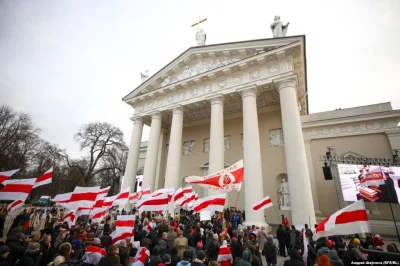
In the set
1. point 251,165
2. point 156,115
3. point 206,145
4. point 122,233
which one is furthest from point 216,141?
point 122,233

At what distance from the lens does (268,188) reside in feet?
50.4

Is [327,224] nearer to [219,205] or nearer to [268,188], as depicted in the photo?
[219,205]

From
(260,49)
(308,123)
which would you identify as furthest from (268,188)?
(260,49)

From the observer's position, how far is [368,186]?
1179 cm

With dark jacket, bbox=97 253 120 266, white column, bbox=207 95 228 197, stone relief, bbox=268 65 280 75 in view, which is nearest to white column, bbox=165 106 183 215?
white column, bbox=207 95 228 197

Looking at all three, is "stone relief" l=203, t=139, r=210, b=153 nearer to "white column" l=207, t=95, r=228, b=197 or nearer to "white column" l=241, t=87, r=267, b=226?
"white column" l=207, t=95, r=228, b=197

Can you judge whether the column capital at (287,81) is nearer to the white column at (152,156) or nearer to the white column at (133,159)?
the white column at (152,156)

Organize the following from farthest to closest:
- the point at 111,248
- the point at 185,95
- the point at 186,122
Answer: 1. the point at 186,122
2. the point at 185,95
3. the point at 111,248

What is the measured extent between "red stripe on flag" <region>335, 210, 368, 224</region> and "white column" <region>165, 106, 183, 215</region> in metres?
11.3

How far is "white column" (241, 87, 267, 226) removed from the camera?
10430mm

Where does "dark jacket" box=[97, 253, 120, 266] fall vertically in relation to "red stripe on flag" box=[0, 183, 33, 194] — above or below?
below

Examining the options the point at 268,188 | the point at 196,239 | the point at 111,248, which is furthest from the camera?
the point at 268,188

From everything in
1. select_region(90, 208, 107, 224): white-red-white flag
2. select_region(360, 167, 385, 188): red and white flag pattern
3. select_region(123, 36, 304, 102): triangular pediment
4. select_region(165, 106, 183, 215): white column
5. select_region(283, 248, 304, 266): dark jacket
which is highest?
select_region(123, 36, 304, 102): triangular pediment

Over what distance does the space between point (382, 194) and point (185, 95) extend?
15.1 meters
